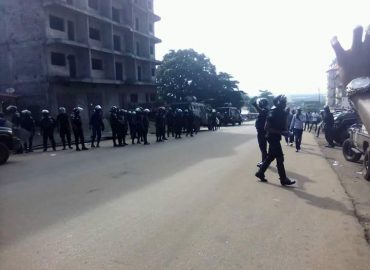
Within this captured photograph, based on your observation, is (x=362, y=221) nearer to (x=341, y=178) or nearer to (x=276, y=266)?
(x=276, y=266)

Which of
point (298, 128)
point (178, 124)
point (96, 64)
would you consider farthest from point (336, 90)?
point (298, 128)

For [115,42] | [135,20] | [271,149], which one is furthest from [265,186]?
[135,20]

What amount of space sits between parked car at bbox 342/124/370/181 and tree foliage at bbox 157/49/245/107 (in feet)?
121

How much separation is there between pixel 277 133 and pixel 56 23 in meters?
25.4

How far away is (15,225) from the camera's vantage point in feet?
16.0

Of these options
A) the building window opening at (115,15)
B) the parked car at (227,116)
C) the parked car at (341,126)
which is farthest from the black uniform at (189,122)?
the building window opening at (115,15)

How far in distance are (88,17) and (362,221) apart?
30512 mm

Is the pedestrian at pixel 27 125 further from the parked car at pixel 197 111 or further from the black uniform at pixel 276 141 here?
the parked car at pixel 197 111

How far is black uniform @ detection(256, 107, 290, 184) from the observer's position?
738 centimetres

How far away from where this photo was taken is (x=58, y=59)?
28.4 m

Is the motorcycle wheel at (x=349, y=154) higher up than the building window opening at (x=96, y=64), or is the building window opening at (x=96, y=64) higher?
the building window opening at (x=96, y=64)

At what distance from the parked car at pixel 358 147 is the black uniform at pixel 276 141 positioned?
2.23 metres

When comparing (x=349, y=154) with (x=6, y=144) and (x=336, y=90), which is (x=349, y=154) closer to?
(x=6, y=144)

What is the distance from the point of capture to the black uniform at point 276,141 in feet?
24.2
